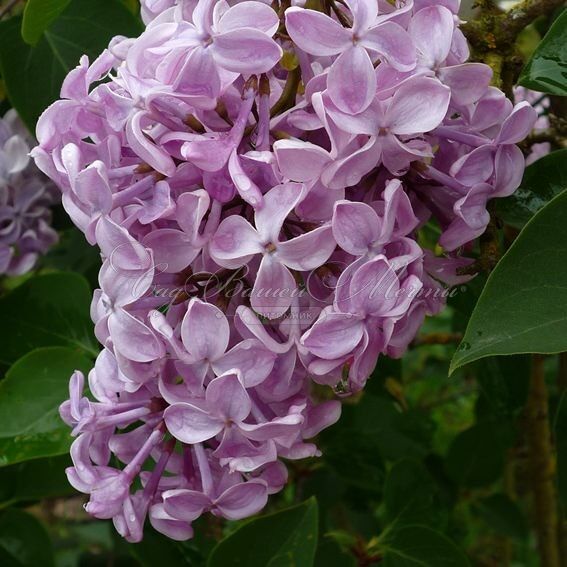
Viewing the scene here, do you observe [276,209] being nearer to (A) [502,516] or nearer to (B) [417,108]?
(B) [417,108]

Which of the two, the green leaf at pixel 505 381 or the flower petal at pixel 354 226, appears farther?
the green leaf at pixel 505 381

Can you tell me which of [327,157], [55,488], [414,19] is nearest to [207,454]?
[327,157]

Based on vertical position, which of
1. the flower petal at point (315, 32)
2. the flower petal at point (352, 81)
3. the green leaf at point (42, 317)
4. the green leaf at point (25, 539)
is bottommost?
the green leaf at point (25, 539)

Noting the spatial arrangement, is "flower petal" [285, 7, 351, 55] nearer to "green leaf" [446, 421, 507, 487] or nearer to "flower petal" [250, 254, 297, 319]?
"flower petal" [250, 254, 297, 319]

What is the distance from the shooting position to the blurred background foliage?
57cm

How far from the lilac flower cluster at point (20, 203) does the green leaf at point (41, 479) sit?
0.25m

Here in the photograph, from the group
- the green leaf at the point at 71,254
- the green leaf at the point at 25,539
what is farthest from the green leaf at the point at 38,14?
the green leaf at the point at 25,539

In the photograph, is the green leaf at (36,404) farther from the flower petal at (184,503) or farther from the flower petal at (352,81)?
the flower petal at (352,81)

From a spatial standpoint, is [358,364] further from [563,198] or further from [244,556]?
[244,556]

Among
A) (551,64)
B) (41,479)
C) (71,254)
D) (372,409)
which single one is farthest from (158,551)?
(551,64)

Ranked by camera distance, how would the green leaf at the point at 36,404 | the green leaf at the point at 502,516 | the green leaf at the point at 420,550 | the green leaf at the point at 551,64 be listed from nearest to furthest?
the green leaf at the point at 551,64 < the green leaf at the point at 36,404 < the green leaf at the point at 420,550 < the green leaf at the point at 502,516

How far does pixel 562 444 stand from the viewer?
0.90 m

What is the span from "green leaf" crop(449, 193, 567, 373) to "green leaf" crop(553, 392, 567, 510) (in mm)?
336

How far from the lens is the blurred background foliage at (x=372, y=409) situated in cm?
57
